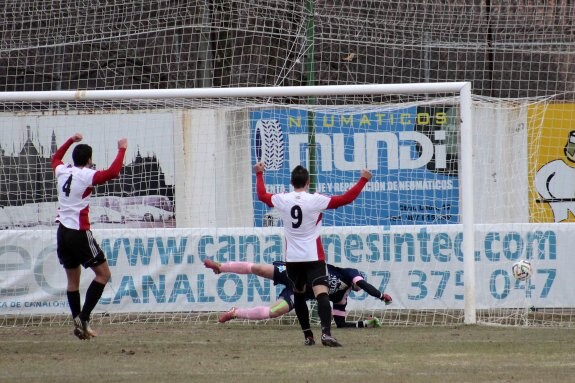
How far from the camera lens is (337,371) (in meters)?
8.80

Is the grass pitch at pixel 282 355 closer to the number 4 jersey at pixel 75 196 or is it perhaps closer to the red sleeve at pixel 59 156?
A: the number 4 jersey at pixel 75 196

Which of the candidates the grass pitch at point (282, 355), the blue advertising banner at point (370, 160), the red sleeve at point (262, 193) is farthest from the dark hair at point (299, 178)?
the blue advertising banner at point (370, 160)

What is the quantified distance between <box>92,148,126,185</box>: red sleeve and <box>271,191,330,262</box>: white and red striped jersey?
1.60 m

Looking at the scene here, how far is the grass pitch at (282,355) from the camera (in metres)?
8.62

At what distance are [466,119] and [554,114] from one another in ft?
14.8

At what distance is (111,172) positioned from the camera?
36.4 ft

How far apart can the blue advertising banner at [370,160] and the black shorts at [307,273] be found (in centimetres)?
418

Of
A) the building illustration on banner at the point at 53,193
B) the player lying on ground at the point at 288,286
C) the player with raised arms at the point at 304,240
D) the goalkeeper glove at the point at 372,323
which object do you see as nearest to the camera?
the player with raised arms at the point at 304,240

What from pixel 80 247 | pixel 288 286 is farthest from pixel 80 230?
pixel 288 286

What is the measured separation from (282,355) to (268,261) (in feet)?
15.1

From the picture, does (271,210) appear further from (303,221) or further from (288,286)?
(303,221)

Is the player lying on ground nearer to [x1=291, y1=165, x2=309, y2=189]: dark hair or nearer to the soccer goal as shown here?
the soccer goal

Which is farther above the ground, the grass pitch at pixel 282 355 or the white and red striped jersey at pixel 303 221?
the white and red striped jersey at pixel 303 221

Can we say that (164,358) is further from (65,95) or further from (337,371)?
(65,95)
